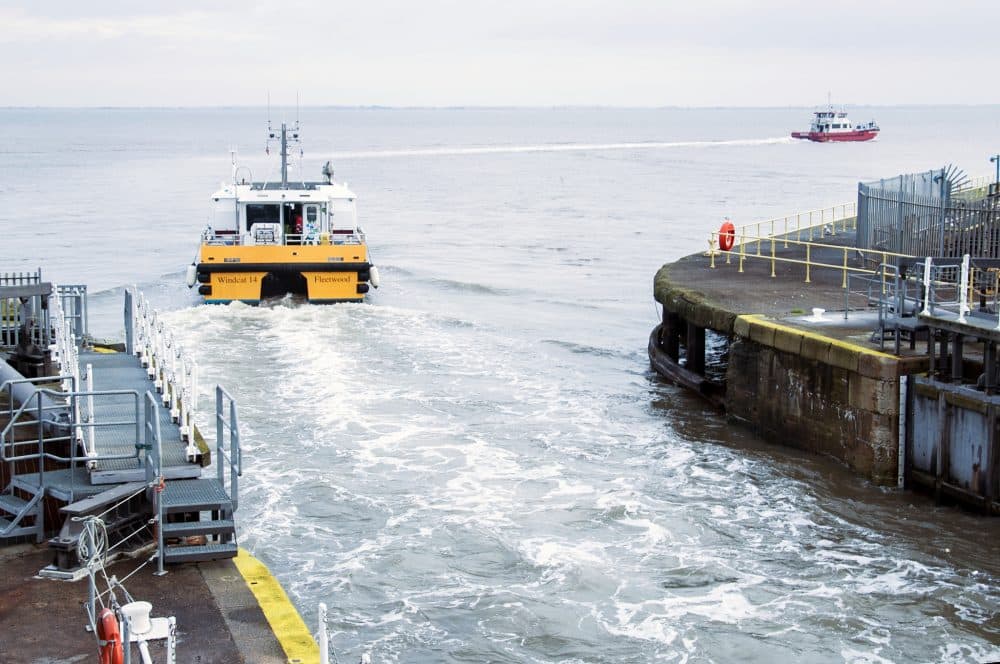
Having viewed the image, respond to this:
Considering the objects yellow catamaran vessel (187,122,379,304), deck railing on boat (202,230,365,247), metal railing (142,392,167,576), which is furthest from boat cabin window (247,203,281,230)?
metal railing (142,392,167,576)

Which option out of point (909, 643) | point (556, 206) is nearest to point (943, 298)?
point (909, 643)

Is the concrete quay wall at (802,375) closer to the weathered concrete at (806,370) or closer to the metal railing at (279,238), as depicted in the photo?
the weathered concrete at (806,370)

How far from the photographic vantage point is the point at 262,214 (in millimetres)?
33375

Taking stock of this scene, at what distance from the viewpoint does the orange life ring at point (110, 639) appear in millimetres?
7938

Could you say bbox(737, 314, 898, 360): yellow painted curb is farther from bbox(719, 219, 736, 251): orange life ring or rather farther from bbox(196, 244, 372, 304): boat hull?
bbox(196, 244, 372, 304): boat hull

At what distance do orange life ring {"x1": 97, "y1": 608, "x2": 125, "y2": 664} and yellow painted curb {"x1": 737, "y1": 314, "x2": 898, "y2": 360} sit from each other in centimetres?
1179

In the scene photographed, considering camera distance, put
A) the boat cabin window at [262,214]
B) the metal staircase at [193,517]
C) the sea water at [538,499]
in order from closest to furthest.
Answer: the metal staircase at [193,517], the sea water at [538,499], the boat cabin window at [262,214]

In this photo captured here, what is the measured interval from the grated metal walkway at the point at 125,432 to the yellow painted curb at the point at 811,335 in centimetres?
943

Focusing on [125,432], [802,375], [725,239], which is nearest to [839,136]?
[725,239]

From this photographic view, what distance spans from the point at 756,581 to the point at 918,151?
5306 inches

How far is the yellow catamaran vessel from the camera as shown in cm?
3083

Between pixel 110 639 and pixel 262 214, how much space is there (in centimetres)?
2625

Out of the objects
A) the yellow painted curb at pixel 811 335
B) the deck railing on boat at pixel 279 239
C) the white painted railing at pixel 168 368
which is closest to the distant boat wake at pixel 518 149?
the deck railing on boat at pixel 279 239

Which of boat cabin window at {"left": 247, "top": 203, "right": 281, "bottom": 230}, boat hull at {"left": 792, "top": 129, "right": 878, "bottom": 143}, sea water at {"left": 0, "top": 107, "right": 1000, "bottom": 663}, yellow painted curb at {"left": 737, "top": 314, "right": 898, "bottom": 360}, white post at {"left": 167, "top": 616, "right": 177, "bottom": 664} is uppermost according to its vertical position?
Answer: boat hull at {"left": 792, "top": 129, "right": 878, "bottom": 143}
